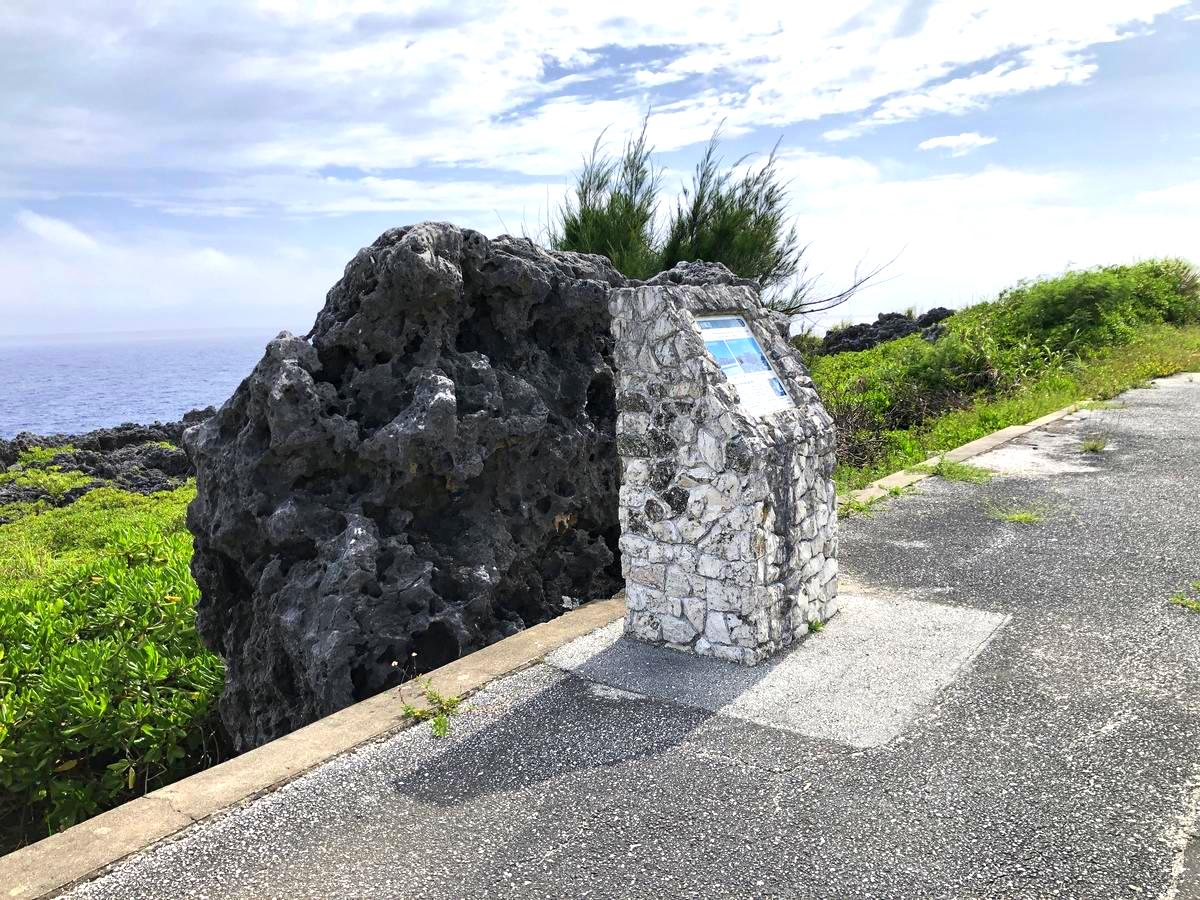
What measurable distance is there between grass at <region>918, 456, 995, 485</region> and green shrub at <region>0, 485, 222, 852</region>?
586 cm

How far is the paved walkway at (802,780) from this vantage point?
2697 mm

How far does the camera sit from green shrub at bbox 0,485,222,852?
14.5 feet

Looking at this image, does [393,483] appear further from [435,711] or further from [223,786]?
[223,786]

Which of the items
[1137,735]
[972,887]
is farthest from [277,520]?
[1137,735]

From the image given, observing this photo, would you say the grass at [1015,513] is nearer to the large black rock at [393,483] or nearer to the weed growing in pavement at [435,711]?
the large black rock at [393,483]

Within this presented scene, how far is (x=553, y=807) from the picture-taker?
3.06m

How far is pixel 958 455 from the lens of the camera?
28.3ft

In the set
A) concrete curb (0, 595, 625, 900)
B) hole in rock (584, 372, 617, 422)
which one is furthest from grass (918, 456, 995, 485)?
concrete curb (0, 595, 625, 900)

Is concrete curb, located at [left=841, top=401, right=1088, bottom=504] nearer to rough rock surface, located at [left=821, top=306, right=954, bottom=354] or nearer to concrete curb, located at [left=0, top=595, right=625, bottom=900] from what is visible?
concrete curb, located at [left=0, top=595, right=625, bottom=900]

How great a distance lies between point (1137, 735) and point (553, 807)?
2.15 meters

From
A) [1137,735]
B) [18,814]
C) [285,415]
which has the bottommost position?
[18,814]

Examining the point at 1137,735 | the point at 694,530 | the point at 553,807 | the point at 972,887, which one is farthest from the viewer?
the point at 694,530

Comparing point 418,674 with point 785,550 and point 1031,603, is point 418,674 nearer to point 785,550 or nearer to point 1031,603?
point 785,550

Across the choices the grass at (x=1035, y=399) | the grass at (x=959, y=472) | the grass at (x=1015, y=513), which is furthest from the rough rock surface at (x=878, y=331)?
the grass at (x=1015, y=513)
